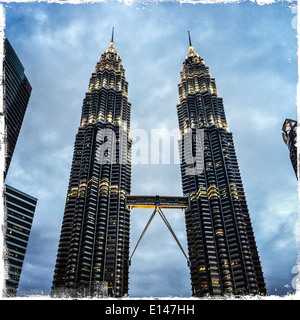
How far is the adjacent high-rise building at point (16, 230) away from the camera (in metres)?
88.1

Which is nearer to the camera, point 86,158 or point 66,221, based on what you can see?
point 66,221

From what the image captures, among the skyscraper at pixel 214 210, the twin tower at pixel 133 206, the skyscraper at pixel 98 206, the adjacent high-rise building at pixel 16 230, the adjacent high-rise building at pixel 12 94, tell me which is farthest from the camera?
the adjacent high-rise building at pixel 12 94

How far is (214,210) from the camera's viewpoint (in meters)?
133

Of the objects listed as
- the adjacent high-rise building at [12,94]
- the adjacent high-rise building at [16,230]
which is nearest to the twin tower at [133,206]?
the adjacent high-rise building at [16,230]

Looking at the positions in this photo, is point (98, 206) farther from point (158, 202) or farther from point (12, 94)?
point (12, 94)

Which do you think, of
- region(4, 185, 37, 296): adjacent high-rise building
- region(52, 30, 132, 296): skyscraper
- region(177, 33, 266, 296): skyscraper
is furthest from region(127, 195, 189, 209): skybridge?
region(4, 185, 37, 296): adjacent high-rise building

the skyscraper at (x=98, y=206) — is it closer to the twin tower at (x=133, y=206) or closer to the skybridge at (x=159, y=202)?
the twin tower at (x=133, y=206)

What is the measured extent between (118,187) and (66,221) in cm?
3000

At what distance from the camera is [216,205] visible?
134 meters

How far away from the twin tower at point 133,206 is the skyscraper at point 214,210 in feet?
1.41

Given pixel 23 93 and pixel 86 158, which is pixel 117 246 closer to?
pixel 86 158

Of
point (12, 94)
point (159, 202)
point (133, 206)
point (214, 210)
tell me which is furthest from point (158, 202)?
point (12, 94)
